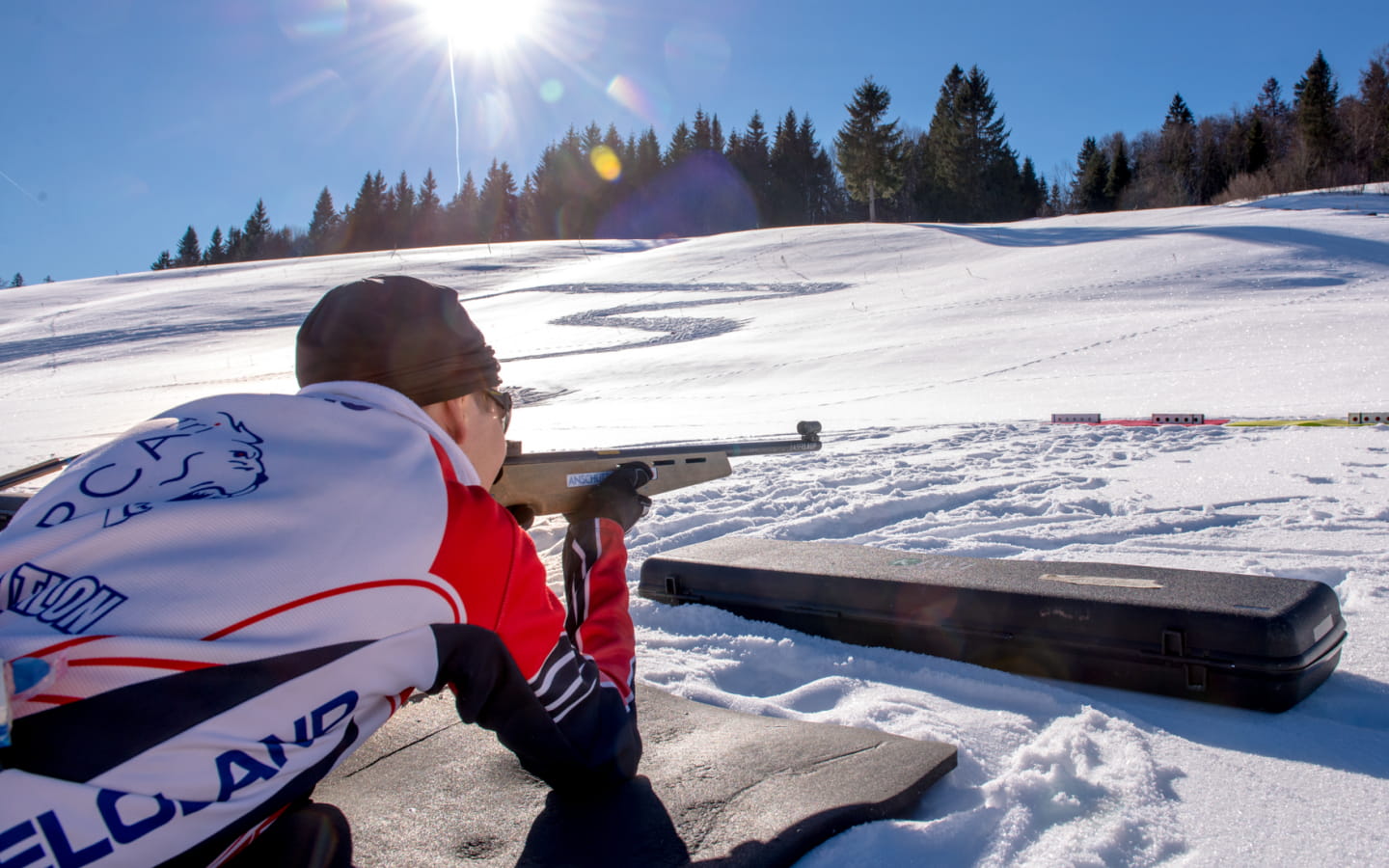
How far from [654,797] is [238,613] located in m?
0.93

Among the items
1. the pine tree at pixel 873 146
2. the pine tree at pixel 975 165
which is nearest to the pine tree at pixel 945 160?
the pine tree at pixel 975 165

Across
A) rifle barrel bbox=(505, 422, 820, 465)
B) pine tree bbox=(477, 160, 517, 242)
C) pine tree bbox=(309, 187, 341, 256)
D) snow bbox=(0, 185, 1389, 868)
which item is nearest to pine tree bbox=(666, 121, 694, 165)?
pine tree bbox=(477, 160, 517, 242)

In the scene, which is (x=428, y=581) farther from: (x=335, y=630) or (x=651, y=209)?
(x=651, y=209)

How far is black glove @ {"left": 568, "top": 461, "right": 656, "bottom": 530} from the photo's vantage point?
2.25 metres

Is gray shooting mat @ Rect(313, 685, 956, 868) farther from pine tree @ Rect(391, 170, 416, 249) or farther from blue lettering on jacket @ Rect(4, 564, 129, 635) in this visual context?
pine tree @ Rect(391, 170, 416, 249)

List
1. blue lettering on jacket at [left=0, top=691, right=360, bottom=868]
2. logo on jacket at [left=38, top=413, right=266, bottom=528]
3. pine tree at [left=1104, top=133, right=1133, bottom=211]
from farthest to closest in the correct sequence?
1. pine tree at [left=1104, top=133, right=1133, bottom=211]
2. logo on jacket at [left=38, top=413, right=266, bottom=528]
3. blue lettering on jacket at [left=0, top=691, right=360, bottom=868]

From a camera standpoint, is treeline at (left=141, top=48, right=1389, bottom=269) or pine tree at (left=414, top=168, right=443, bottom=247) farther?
pine tree at (left=414, top=168, right=443, bottom=247)

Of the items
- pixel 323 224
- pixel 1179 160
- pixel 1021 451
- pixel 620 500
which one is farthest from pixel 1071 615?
pixel 323 224

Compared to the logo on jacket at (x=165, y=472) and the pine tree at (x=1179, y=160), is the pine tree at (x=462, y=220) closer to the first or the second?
the pine tree at (x=1179, y=160)

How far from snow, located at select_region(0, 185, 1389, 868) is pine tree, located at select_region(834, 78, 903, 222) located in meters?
24.0

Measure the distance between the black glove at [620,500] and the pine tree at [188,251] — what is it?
78.1 meters

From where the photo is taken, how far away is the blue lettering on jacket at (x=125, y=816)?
2.53 feet

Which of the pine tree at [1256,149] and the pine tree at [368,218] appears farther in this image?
the pine tree at [368,218]

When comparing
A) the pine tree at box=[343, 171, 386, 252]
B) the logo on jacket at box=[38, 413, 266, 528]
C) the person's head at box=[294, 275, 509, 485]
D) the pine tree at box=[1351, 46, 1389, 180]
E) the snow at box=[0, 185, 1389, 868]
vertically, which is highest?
the pine tree at box=[343, 171, 386, 252]
